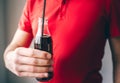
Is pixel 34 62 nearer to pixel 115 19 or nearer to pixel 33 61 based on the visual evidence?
pixel 33 61

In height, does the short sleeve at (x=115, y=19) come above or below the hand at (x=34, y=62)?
above

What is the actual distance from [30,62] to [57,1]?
9.6 inches

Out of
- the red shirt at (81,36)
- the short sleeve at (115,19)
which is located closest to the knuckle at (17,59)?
the red shirt at (81,36)

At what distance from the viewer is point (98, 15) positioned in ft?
2.52

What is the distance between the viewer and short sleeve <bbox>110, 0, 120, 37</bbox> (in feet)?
2.48

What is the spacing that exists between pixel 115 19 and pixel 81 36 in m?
0.12

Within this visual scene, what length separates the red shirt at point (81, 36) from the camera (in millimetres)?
771

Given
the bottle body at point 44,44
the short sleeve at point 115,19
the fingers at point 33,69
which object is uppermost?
the short sleeve at point 115,19

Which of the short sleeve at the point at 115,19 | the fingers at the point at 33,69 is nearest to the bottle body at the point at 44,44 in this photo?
the fingers at the point at 33,69

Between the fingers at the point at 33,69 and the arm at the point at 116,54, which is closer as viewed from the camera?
the fingers at the point at 33,69

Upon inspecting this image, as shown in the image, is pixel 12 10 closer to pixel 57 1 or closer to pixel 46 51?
pixel 57 1

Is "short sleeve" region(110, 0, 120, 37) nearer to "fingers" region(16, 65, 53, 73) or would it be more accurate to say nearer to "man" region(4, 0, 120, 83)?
Result: "man" region(4, 0, 120, 83)

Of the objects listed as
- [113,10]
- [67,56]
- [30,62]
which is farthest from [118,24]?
[30,62]

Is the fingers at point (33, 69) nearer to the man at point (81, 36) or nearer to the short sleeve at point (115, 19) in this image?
the man at point (81, 36)
